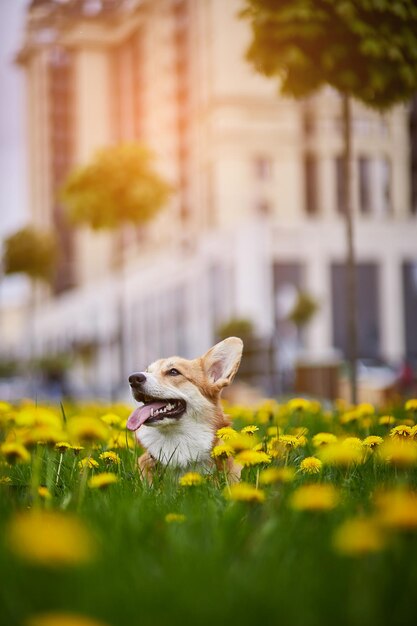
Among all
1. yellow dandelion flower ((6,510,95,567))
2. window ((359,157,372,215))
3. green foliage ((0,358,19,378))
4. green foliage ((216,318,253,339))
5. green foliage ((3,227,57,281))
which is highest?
window ((359,157,372,215))

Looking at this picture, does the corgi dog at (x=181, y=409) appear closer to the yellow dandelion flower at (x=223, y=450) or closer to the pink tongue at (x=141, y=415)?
the pink tongue at (x=141, y=415)

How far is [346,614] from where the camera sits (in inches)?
73.2

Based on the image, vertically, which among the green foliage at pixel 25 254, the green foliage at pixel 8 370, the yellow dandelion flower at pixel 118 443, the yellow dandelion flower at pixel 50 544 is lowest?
the green foliage at pixel 8 370

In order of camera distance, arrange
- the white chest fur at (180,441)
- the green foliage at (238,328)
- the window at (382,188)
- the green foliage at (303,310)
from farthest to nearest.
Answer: the window at (382,188) → the green foliage at (303,310) → the green foliage at (238,328) → the white chest fur at (180,441)

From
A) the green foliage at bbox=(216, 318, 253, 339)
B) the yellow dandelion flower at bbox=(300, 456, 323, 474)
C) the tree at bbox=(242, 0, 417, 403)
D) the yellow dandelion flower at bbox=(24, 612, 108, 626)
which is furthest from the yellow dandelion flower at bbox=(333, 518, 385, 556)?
the green foliage at bbox=(216, 318, 253, 339)

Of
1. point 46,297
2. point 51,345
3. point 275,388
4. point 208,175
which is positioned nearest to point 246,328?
point 275,388

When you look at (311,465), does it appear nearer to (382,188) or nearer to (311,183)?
(382,188)

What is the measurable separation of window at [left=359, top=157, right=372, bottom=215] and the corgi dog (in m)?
53.9

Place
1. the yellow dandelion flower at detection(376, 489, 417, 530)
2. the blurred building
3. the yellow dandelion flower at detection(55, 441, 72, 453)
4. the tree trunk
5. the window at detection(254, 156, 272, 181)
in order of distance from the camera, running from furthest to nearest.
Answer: the window at detection(254, 156, 272, 181), the blurred building, the tree trunk, the yellow dandelion flower at detection(55, 441, 72, 453), the yellow dandelion flower at detection(376, 489, 417, 530)

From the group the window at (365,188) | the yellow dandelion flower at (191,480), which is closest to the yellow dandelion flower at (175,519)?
the yellow dandelion flower at (191,480)

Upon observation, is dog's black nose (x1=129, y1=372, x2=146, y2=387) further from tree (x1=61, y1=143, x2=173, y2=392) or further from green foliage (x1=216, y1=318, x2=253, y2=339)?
green foliage (x1=216, y1=318, x2=253, y2=339)

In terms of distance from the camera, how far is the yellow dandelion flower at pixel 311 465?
136 inches

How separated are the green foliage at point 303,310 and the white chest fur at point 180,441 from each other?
4519 centimetres

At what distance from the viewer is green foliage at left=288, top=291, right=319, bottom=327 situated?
49.1 metres
